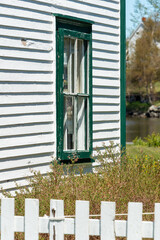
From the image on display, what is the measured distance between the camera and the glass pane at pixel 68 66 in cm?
681

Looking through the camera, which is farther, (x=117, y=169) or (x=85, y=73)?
(x=85, y=73)

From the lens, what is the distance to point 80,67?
7105 millimetres

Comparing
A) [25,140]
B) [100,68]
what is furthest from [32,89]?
[100,68]

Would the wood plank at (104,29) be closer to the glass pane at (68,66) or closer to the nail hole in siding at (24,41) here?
the glass pane at (68,66)

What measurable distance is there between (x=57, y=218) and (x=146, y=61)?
5807 cm

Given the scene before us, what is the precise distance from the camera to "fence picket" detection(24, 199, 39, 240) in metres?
3.17

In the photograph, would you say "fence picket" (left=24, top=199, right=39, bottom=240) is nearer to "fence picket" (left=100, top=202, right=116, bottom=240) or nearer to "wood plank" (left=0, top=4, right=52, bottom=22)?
"fence picket" (left=100, top=202, right=116, bottom=240)

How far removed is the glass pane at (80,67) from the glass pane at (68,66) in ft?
0.57

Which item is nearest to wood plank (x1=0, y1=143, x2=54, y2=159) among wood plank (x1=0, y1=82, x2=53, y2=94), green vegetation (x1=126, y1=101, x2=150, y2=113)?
wood plank (x1=0, y1=82, x2=53, y2=94)

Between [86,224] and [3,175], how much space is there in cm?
295

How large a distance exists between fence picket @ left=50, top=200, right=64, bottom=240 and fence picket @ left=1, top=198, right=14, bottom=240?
12.1 inches

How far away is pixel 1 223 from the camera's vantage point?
327 centimetres

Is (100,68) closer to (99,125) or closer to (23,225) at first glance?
(99,125)

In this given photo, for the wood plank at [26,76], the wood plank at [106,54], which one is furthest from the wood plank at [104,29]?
the wood plank at [26,76]
